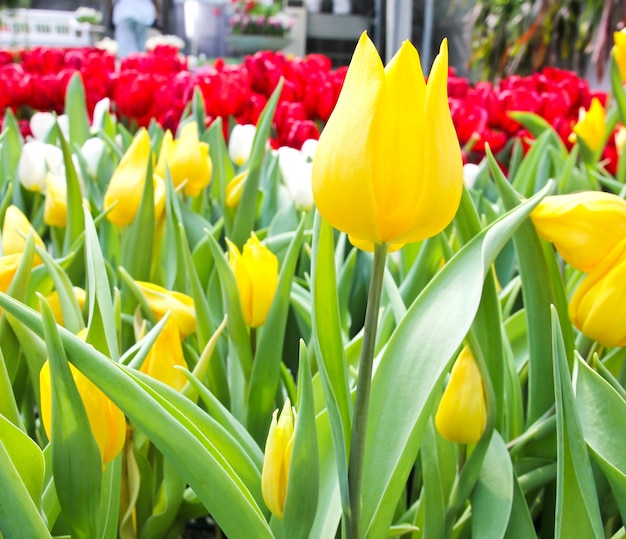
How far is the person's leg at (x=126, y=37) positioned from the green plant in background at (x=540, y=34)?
345 cm

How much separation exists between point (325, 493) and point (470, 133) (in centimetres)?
109

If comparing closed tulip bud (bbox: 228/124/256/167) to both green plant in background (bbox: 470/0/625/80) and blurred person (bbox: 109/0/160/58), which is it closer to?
green plant in background (bbox: 470/0/625/80)

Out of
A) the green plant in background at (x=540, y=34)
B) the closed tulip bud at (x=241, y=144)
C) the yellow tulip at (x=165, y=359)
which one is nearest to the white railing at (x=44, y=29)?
the green plant in background at (x=540, y=34)

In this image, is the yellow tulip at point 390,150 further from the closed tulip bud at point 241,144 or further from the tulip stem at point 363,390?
the closed tulip bud at point 241,144

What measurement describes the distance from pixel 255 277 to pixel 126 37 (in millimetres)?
7960

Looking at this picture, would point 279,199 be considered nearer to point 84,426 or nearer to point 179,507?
point 179,507

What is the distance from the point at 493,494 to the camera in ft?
1.69

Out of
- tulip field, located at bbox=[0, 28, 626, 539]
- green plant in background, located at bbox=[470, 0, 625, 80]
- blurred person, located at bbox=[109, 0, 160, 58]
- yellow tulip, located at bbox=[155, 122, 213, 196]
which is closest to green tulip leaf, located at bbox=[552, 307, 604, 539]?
tulip field, located at bbox=[0, 28, 626, 539]

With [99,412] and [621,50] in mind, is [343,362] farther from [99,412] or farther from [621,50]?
[621,50]

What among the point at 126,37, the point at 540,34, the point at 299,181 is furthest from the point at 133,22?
the point at 299,181

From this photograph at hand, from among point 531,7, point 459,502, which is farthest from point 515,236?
point 531,7

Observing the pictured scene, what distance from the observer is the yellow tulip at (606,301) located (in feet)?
1.58

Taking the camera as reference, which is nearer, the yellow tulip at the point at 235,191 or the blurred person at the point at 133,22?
the yellow tulip at the point at 235,191

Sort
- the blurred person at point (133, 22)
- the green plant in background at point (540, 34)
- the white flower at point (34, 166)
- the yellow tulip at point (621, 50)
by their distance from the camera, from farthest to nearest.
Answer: the blurred person at point (133, 22) < the green plant in background at point (540, 34) < the yellow tulip at point (621, 50) < the white flower at point (34, 166)
